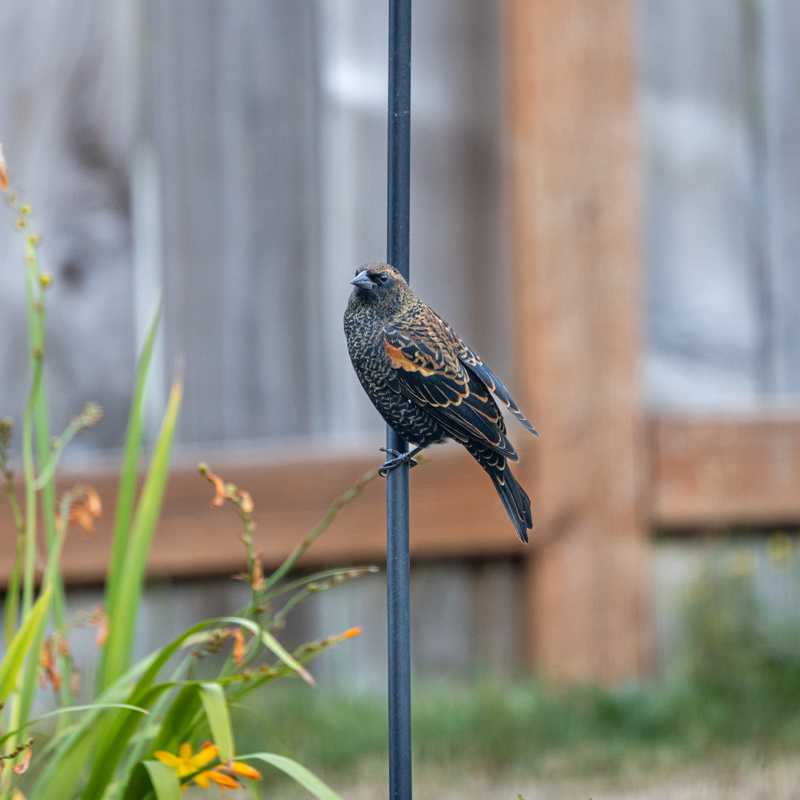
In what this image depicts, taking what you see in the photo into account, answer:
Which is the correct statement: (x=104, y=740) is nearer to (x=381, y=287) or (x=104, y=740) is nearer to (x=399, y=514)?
(x=399, y=514)

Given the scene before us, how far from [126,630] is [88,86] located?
201cm

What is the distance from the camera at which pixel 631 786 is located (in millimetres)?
3383

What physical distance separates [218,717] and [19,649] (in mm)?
380

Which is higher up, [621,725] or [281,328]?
[281,328]

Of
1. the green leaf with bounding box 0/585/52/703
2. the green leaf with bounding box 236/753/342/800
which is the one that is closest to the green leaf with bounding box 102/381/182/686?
the green leaf with bounding box 0/585/52/703

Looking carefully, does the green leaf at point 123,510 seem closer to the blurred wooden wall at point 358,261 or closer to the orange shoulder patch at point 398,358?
the orange shoulder patch at point 398,358

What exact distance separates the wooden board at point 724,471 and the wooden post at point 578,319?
91mm

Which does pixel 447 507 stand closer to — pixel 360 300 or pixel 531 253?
pixel 531 253

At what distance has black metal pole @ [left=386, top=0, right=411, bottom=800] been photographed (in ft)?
6.48

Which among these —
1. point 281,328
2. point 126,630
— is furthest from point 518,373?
point 126,630

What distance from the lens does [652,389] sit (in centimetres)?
453

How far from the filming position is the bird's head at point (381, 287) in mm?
2031


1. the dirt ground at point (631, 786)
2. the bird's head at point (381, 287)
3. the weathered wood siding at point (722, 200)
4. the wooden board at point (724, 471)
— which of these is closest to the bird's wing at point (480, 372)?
the bird's head at point (381, 287)

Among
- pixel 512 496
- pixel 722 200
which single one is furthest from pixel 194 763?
pixel 722 200
